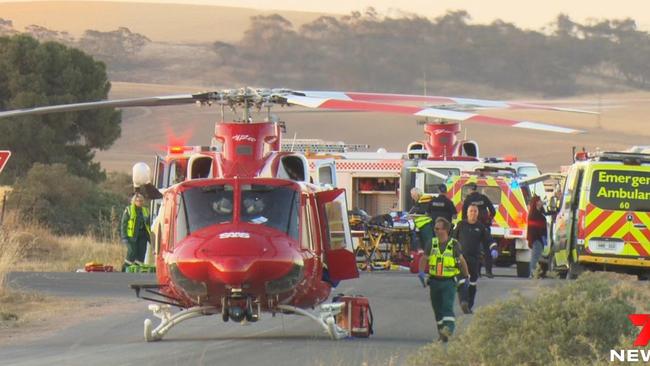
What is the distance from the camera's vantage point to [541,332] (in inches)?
631

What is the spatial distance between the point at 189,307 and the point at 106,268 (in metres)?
13.2

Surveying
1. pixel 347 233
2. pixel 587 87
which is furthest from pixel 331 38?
pixel 347 233

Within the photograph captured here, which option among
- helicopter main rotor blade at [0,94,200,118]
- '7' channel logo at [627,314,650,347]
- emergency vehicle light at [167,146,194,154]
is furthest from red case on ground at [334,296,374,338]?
emergency vehicle light at [167,146,194,154]

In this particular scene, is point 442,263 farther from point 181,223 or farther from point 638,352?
point 638,352

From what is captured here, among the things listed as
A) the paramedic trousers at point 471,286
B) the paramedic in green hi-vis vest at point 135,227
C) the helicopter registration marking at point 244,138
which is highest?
the helicopter registration marking at point 244,138

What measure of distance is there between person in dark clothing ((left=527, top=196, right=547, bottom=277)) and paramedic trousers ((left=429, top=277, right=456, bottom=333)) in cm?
1275

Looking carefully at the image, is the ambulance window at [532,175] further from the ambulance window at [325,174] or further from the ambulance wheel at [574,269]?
the ambulance wheel at [574,269]

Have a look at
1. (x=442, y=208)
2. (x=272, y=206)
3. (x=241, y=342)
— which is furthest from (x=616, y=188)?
(x=241, y=342)

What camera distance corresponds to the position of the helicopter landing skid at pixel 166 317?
19203 mm

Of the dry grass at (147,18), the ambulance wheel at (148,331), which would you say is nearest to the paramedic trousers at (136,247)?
the ambulance wheel at (148,331)

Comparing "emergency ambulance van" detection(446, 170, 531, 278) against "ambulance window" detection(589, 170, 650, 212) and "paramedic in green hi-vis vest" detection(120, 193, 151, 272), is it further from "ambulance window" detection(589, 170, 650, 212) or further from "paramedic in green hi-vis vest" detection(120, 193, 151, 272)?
"paramedic in green hi-vis vest" detection(120, 193, 151, 272)

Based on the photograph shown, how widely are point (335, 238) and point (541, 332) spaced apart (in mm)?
4774

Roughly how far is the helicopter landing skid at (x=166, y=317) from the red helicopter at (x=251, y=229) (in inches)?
0.4

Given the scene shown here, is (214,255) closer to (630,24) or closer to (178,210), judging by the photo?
(178,210)
